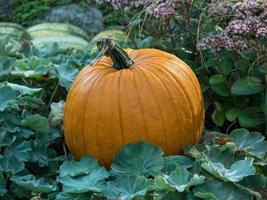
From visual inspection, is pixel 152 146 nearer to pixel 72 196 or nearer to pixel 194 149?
pixel 194 149

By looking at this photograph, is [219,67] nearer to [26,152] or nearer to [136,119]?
[136,119]

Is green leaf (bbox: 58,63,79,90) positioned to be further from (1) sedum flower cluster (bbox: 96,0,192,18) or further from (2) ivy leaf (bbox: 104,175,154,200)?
(2) ivy leaf (bbox: 104,175,154,200)

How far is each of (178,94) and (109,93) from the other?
0.23 meters

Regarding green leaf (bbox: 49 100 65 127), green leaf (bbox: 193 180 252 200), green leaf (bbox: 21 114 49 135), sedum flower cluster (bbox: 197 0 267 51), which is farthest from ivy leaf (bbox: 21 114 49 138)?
green leaf (bbox: 193 180 252 200)

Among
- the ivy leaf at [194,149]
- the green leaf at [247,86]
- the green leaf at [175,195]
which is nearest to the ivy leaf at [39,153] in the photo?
the ivy leaf at [194,149]

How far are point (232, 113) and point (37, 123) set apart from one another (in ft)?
2.37

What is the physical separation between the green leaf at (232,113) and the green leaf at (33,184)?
0.73 metres

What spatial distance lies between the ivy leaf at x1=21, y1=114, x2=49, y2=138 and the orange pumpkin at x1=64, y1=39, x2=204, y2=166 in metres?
0.08

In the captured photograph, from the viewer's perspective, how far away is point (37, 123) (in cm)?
226

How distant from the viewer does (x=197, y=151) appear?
6.90 ft

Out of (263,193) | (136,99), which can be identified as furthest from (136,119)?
(263,193)

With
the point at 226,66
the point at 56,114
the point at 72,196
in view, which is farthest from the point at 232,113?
the point at 72,196

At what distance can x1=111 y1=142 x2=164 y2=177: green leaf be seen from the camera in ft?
6.48

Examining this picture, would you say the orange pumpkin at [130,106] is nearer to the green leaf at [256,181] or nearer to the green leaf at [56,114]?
the green leaf at [56,114]
